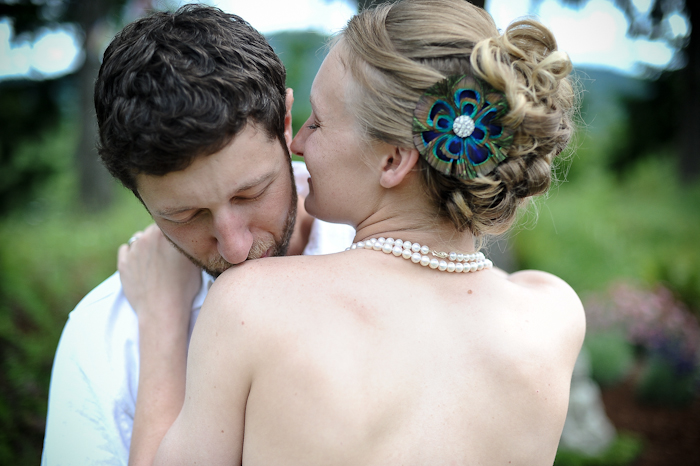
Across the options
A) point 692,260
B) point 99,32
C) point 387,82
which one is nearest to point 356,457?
point 387,82

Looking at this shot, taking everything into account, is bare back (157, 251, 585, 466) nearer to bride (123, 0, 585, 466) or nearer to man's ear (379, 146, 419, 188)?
bride (123, 0, 585, 466)

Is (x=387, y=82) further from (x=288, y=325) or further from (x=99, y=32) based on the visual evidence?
(x=99, y=32)

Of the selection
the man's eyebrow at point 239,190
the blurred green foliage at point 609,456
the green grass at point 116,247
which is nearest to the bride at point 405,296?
the man's eyebrow at point 239,190

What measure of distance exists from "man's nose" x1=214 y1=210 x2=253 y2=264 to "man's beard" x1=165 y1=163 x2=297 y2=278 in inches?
4.0

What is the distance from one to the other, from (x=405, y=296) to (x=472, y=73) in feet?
2.39

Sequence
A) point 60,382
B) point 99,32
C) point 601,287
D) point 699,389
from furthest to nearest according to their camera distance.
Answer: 1. point 99,32
2. point 601,287
3. point 699,389
4. point 60,382

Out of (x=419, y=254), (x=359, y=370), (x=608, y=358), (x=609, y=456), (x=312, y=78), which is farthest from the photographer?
(x=312, y=78)

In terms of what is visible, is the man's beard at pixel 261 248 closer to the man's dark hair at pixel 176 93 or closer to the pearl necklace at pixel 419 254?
the man's dark hair at pixel 176 93

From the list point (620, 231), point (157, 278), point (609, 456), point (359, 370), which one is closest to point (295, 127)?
point (620, 231)

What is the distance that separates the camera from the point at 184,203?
6.22 ft

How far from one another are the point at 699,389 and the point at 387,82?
18.7 ft

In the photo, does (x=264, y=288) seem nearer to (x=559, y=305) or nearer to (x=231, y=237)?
(x=231, y=237)

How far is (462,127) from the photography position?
5.54 feet

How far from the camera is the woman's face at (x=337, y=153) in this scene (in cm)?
186
